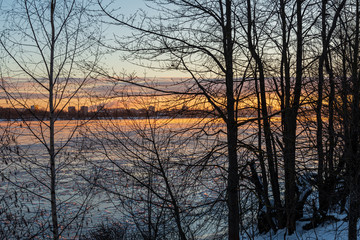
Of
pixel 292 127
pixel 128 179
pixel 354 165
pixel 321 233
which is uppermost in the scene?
pixel 292 127

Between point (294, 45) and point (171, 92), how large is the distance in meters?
5.44

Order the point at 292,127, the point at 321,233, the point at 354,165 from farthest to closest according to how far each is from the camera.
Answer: the point at 321,233, the point at 292,127, the point at 354,165

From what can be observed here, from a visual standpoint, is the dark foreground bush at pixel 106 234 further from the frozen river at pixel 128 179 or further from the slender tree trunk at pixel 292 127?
the slender tree trunk at pixel 292 127

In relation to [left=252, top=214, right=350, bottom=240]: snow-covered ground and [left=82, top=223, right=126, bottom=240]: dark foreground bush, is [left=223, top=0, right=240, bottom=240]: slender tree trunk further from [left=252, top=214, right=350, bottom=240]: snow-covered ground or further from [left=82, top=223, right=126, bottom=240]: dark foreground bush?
[left=82, top=223, right=126, bottom=240]: dark foreground bush

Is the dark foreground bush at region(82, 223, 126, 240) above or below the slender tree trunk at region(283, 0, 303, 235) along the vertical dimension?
below

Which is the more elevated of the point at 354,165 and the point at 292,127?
the point at 292,127

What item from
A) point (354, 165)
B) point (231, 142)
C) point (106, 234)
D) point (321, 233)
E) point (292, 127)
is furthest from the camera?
point (106, 234)

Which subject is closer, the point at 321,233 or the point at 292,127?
the point at 292,127

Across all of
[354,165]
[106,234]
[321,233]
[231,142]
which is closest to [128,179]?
[106,234]

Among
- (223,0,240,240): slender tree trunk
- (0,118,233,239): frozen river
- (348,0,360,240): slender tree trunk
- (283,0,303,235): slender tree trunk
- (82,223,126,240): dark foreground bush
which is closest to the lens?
(348,0,360,240): slender tree trunk

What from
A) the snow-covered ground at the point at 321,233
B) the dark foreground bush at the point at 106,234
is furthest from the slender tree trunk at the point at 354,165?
the dark foreground bush at the point at 106,234

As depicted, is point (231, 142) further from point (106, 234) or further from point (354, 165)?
point (106, 234)

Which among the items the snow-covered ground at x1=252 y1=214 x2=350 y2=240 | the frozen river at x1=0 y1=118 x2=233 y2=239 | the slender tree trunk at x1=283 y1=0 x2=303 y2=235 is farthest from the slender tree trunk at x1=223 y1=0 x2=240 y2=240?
the snow-covered ground at x1=252 y1=214 x2=350 y2=240

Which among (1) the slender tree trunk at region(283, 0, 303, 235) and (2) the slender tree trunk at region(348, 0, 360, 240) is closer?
(2) the slender tree trunk at region(348, 0, 360, 240)
